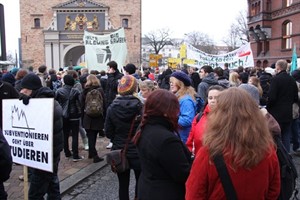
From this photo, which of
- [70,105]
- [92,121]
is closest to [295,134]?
[92,121]

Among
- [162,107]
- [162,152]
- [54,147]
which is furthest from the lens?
[54,147]

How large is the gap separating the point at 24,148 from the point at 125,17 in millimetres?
45744

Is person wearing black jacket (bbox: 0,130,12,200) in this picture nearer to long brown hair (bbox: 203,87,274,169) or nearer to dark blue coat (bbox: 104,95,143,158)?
dark blue coat (bbox: 104,95,143,158)

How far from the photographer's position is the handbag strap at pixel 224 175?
7.22 feet

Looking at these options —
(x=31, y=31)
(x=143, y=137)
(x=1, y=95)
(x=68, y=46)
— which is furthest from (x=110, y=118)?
(x=31, y=31)

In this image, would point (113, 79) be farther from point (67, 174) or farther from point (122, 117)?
point (122, 117)

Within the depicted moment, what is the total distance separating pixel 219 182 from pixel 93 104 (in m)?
5.38

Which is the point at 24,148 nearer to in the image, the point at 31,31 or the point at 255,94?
the point at 255,94

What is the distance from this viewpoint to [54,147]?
4.45 m

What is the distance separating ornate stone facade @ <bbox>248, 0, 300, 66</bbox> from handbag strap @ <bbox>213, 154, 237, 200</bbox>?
79.9ft

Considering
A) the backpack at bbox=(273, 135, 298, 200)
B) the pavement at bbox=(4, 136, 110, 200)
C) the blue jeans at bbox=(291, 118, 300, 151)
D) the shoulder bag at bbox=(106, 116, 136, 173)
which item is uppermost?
the backpack at bbox=(273, 135, 298, 200)

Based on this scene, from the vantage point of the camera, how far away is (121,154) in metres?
4.25

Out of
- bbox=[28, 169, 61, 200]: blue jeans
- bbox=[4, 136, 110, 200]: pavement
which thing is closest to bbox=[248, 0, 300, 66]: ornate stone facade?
bbox=[4, 136, 110, 200]: pavement

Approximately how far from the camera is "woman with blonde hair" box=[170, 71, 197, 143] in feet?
15.3
